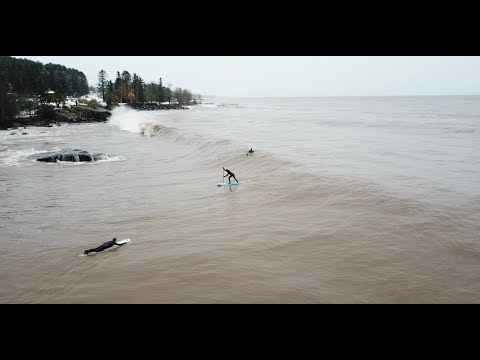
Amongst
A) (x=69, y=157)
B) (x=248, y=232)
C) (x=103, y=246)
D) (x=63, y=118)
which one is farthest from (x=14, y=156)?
(x=63, y=118)

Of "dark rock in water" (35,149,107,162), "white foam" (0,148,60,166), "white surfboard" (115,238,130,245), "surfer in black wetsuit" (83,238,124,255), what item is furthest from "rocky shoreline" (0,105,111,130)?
"surfer in black wetsuit" (83,238,124,255)

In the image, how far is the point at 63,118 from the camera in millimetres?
67375

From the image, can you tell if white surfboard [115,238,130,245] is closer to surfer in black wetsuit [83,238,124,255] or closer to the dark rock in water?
surfer in black wetsuit [83,238,124,255]

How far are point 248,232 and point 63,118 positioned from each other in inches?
2697

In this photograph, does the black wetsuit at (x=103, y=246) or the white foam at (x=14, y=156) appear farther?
the white foam at (x=14, y=156)

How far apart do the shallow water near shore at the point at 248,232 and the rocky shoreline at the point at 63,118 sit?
42679 mm

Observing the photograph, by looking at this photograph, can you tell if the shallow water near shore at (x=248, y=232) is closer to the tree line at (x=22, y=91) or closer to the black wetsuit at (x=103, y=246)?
the black wetsuit at (x=103, y=246)

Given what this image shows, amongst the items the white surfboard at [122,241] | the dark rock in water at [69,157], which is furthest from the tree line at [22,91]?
the white surfboard at [122,241]

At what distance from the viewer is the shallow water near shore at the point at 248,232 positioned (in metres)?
7.93

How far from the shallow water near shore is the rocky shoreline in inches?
1680

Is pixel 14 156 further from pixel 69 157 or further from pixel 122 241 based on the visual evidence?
pixel 122 241

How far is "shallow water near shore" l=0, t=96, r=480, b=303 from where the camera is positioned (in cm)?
793
